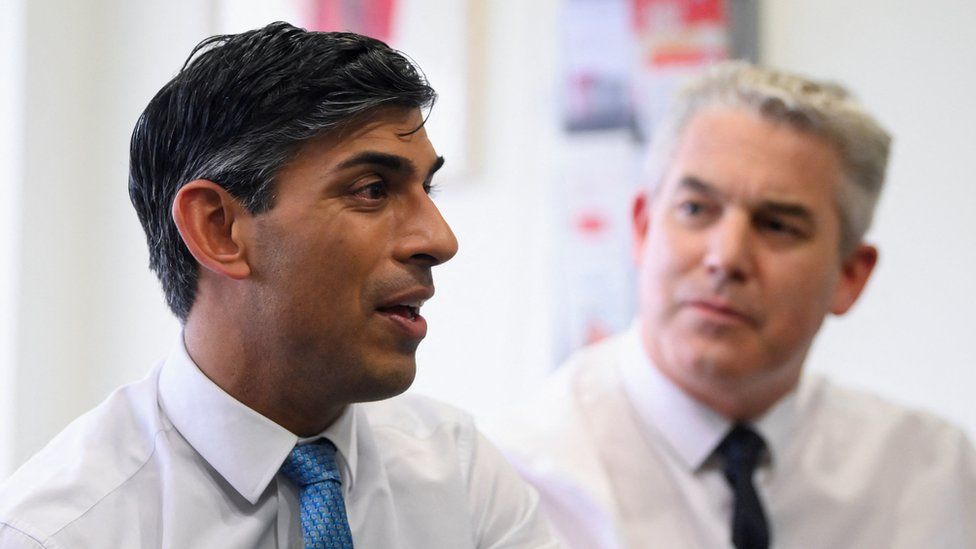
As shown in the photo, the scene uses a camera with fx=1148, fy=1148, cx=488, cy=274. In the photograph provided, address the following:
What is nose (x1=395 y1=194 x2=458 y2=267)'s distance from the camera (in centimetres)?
115

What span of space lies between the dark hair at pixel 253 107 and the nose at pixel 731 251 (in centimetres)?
63

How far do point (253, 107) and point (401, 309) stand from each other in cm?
25

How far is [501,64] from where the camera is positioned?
2436 mm

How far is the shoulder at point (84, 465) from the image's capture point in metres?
1.04

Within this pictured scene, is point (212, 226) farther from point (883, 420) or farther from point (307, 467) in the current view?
point (883, 420)

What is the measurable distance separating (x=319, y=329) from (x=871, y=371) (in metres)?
1.54

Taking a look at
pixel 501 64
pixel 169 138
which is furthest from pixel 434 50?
pixel 169 138

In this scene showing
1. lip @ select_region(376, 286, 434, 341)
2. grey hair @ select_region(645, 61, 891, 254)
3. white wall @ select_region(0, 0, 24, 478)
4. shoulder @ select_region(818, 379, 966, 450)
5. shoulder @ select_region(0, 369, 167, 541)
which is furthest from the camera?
white wall @ select_region(0, 0, 24, 478)

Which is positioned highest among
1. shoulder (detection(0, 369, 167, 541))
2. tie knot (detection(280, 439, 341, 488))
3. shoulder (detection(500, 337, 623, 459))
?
shoulder (detection(0, 369, 167, 541))

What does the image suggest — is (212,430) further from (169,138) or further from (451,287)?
(451,287)

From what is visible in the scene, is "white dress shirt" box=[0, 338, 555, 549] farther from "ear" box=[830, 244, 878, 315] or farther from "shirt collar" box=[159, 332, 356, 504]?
"ear" box=[830, 244, 878, 315]

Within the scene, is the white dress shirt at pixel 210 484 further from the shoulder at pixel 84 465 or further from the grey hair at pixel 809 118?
the grey hair at pixel 809 118

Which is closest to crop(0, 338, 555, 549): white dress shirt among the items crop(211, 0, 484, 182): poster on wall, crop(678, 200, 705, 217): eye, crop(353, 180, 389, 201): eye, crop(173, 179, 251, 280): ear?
crop(173, 179, 251, 280): ear

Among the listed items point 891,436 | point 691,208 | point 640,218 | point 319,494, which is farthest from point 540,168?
point 319,494
